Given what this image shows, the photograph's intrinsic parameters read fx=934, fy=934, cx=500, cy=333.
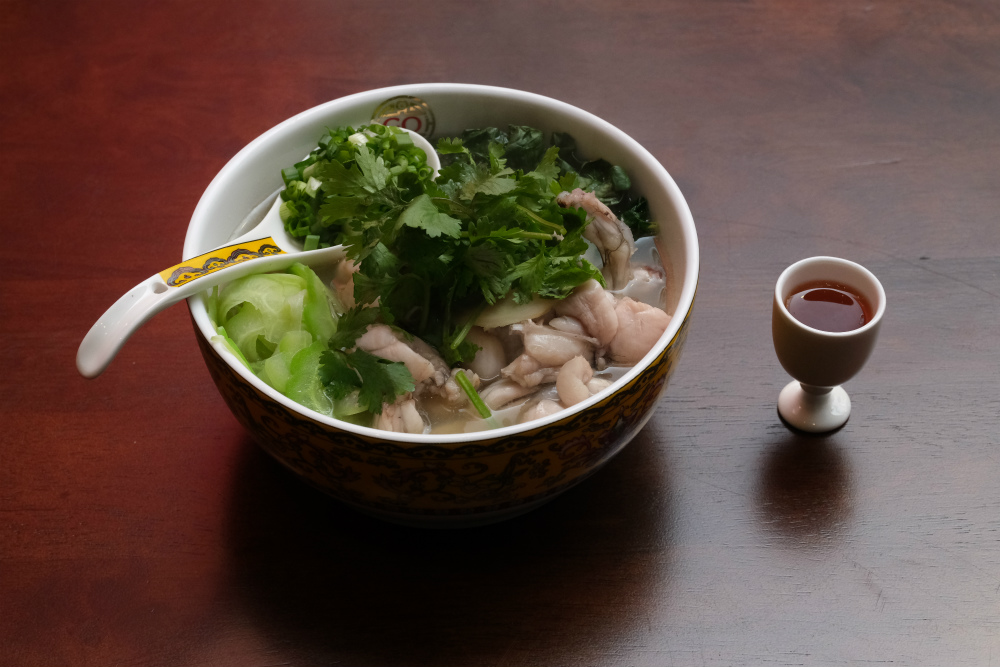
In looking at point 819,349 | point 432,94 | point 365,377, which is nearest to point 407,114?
point 432,94

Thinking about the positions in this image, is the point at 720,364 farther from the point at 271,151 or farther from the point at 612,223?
the point at 271,151

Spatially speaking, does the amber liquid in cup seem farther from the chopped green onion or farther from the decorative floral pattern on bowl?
the chopped green onion

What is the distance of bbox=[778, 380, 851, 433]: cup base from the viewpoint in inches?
59.5

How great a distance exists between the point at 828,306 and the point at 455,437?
711 mm

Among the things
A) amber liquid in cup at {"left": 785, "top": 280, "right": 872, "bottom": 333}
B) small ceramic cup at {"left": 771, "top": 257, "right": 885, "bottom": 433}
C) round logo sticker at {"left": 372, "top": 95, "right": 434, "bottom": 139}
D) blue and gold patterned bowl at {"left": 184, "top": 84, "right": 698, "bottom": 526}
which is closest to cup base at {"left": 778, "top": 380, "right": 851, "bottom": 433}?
small ceramic cup at {"left": 771, "top": 257, "right": 885, "bottom": 433}

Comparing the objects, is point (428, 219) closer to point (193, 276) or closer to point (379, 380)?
point (379, 380)

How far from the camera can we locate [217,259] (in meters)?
1.32

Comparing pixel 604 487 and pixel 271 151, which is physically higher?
pixel 271 151

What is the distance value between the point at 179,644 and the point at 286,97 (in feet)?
4.15

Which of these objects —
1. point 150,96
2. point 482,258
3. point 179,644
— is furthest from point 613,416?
point 150,96

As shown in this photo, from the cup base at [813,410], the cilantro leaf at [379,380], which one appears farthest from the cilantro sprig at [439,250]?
the cup base at [813,410]

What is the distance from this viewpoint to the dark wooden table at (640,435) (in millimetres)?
1285

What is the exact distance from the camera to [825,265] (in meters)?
1.48

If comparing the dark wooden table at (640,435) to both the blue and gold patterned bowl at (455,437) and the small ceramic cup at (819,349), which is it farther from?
the blue and gold patterned bowl at (455,437)
